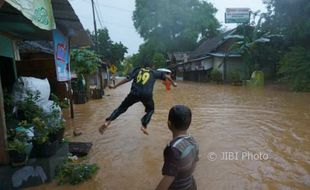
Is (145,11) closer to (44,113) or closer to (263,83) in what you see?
(263,83)

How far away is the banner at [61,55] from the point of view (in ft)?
19.4

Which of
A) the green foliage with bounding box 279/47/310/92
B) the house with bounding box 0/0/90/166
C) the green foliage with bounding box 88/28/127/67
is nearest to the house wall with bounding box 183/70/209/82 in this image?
the green foliage with bounding box 88/28/127/67

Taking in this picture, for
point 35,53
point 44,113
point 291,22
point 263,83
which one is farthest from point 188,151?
point 263,83

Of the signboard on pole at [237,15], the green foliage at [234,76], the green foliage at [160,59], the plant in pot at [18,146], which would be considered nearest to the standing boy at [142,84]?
the plant in pot at [18,146]

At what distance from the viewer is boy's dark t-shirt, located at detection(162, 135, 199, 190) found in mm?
1996

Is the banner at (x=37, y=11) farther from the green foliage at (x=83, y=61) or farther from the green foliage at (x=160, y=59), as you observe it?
the green foliage at (x=160, y=59)

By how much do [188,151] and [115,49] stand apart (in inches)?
1860

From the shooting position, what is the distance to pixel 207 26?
50.2 m

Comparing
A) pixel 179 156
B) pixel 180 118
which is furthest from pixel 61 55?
pixel 179 156

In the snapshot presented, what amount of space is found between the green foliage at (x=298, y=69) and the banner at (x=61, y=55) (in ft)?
51.8

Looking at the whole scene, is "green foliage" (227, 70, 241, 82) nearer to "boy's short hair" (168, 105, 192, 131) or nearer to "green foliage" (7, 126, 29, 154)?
"green foliage" (7, 126, 29, 154)

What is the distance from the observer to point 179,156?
200 centimetres

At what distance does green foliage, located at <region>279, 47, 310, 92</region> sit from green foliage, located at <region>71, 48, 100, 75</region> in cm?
1220

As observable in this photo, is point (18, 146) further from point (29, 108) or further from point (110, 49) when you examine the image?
point (110, 49)
